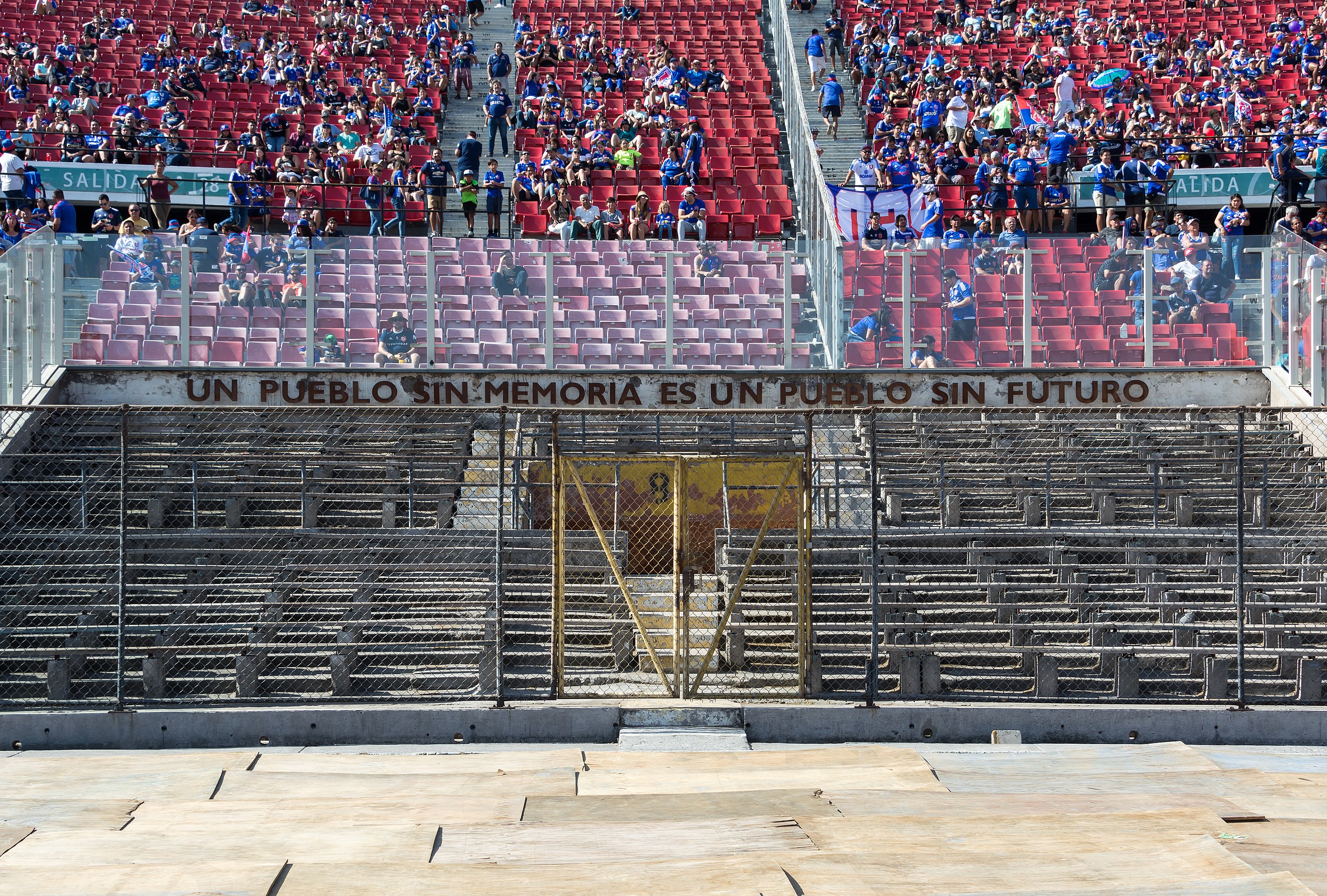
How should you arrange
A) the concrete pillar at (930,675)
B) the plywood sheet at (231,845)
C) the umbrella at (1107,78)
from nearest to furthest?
the plywood sheet at (231,845)
the concrete pillar at (930,675)
the umbrella at (1107,78)

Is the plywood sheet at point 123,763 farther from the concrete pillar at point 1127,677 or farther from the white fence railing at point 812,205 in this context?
the white fence railing at point 812,205

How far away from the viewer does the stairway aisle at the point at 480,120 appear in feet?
75.9

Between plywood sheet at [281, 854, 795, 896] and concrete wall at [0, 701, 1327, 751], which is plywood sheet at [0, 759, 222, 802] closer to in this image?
concrete wall at [0, 701, 1327, 751]

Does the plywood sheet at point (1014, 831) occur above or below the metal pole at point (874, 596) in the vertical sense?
below

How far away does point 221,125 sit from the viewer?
92.0ft

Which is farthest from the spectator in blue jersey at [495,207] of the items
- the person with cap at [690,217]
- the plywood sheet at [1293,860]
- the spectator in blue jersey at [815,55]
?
the plywood sheet at [1293,860]

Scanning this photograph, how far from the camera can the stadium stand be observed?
18.5 meters

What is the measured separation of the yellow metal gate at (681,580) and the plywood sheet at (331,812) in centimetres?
259

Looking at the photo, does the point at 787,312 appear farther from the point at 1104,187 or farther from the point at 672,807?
the point at 672,807

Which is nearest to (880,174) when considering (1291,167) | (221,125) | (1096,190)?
(1096,190)

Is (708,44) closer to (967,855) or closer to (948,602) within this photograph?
(948,602)

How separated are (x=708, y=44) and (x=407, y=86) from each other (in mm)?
6973

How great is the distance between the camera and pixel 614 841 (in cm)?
725

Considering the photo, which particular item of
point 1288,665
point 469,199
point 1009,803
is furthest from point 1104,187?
point 1009,803
